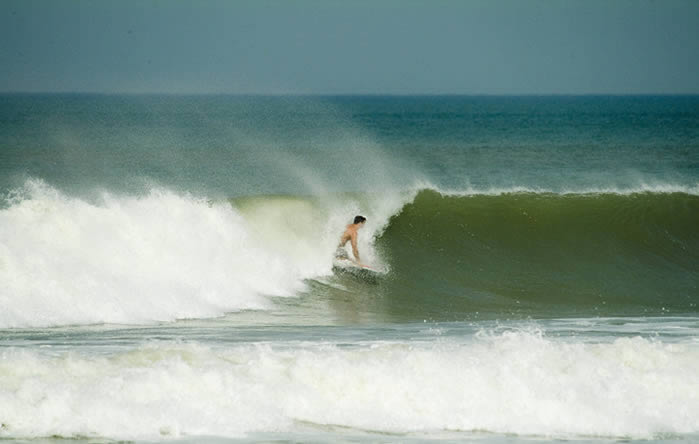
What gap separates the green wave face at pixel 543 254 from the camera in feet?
42.7

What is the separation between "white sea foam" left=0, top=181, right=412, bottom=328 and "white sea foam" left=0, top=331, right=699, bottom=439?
2592mm

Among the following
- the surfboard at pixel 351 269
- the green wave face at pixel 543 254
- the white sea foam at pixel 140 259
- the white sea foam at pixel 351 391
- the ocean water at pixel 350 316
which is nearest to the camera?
the white sea foam at pixel 351 391

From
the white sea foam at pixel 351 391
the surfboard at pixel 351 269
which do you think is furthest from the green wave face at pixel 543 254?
the white sea foam at pixel 351 391

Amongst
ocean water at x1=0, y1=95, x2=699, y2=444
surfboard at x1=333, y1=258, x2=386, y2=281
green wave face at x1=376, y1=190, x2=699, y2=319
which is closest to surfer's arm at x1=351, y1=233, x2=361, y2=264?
surfboard at x1=333, y1=258, x2=386, y2=281

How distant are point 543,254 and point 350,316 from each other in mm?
5807

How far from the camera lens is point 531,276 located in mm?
14828

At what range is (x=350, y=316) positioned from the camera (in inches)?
450

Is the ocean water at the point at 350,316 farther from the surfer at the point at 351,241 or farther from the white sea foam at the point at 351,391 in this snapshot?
the surfer at the point at 351,241

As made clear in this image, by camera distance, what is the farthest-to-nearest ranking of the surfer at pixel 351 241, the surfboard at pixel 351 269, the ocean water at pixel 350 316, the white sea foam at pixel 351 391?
the surfer at pixel 351 241
the surfboard at pixel 351 269
the ocean water at pixel 350 316
the white sea foam at pixel 351 391

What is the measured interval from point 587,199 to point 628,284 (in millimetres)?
5918

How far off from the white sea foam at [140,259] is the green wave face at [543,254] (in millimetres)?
1386

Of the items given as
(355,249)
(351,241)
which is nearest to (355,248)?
(355,249)

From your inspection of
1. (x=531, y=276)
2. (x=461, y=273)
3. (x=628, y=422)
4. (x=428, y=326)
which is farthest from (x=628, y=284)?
(x=628, y=422)

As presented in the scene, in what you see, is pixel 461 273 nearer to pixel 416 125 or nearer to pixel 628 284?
pixel 628 284
